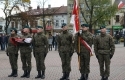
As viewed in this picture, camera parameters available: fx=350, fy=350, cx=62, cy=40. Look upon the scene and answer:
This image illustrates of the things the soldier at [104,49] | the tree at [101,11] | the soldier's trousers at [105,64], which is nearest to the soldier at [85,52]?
the soldier at [104,49]

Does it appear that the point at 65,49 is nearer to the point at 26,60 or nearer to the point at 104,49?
the point at 104,49

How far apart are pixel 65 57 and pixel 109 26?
70.6 metres

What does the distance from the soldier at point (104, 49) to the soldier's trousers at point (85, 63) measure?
15.8 inches

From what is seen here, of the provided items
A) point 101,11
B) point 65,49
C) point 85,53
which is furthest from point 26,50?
point 101,11

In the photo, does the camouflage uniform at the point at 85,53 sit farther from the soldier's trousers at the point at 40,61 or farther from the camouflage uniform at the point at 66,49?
the soldier's trousers at the point at 40,61

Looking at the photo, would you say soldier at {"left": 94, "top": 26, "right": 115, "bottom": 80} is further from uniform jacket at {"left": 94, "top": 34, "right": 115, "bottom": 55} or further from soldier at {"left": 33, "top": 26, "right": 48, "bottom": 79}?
soldier at {"left": 33, "top": 26, "right": 48, "bottom": 79}

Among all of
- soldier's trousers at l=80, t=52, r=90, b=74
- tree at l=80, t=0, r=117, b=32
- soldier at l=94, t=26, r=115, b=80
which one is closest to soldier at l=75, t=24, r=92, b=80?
soldier's trousers at l=80, t=52, r=90, b=74

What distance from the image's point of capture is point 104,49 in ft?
37.7

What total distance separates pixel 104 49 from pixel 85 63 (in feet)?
2.69

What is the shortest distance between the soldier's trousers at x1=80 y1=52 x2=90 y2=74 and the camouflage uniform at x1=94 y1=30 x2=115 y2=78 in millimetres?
403

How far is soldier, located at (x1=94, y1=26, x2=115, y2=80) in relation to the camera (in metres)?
11.5

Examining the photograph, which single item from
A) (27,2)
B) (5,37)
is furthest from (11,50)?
(27,2)

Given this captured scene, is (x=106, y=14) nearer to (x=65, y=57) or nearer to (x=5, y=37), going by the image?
(x=5, y=37)

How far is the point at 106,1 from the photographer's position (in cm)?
5819
